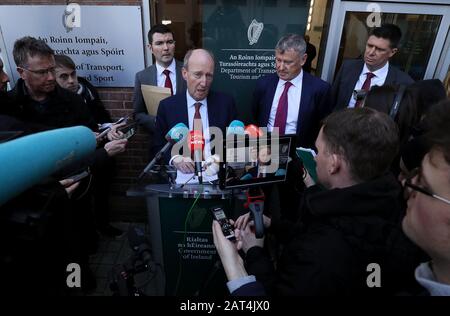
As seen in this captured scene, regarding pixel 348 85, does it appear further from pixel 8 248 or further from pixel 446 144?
pixel 8 248

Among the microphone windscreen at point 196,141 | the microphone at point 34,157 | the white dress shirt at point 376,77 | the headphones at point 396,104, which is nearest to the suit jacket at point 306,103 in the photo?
the white dress shirt at point 376,77

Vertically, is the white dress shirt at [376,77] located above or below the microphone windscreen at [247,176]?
above

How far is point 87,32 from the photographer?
288 centimetres

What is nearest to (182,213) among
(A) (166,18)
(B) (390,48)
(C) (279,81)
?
(C) (279,81)

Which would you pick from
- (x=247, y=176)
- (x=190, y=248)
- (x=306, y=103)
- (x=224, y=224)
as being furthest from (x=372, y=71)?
(x=190, y=248)

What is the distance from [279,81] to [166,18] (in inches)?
55.0

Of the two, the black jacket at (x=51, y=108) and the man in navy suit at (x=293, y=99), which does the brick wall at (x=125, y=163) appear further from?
the man in navy suit at (x=293, y=99)

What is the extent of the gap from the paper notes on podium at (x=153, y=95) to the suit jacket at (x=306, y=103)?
93 centimetres

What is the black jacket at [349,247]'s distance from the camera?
0.97 metres

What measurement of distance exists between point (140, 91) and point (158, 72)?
0.87 ft

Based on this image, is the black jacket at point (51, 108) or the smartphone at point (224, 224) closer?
the smartphone at point (224, 224)

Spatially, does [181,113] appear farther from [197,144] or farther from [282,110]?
[282,110]

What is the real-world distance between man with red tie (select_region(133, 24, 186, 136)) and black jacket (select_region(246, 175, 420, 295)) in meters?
2.00

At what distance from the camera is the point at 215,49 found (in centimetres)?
309
